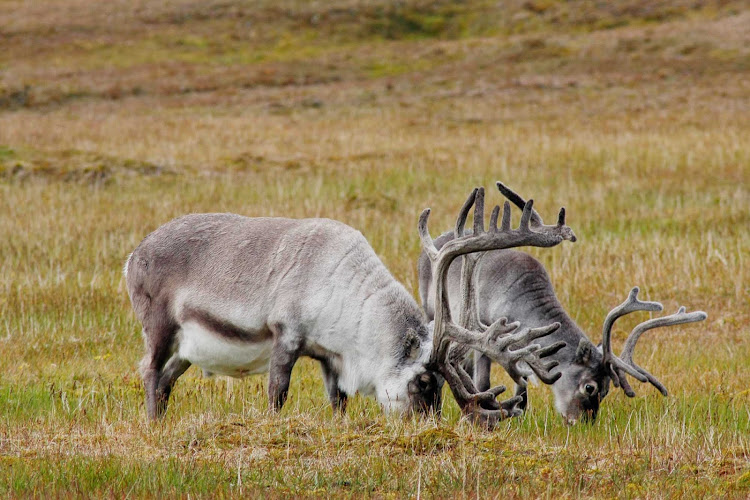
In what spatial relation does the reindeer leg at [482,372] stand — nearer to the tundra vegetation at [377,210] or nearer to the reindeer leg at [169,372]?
the tundra vegetation at [377,210]

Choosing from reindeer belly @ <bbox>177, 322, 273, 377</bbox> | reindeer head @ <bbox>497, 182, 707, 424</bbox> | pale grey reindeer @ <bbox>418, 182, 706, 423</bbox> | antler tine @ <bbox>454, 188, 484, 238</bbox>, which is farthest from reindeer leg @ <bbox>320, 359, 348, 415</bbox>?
reindeer head @ <bbox>497, 182, 707, 424</bbox>

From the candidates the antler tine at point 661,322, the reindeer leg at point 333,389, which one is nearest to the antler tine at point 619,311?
the antler tine at point 661,322

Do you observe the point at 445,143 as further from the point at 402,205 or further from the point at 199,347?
the point at 199,347

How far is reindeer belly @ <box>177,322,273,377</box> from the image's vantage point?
7496mm

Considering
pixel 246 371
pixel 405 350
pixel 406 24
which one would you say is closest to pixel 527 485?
pixel 405 350

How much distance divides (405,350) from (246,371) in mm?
1391

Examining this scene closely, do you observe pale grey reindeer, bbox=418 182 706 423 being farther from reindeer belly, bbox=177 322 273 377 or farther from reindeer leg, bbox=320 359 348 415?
reindeer belly, bbox=177 322 273 377

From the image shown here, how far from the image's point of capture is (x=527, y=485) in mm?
5531

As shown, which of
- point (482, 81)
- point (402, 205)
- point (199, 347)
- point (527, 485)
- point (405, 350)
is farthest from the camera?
point (482, 81)

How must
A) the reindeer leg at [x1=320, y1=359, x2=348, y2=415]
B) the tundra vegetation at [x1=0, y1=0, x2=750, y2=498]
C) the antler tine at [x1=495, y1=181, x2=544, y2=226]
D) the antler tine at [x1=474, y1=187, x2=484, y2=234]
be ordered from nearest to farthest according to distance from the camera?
the tundra vegetation at [x1=0, y1=0, x2=750, y2=498], the antler tine at [x1=474, y1=187, x2=484, y2=234], the antler tine at [x1=495, y1=181, x2=544, y2=226], the reindeer leg at [x1=320, y1=359, x2=348, y2=415]

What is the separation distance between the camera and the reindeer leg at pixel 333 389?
7.43m

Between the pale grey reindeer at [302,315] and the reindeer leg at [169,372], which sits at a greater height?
the pale grey reindeer at [302,315]

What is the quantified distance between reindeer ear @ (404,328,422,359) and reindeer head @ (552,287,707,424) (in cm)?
155

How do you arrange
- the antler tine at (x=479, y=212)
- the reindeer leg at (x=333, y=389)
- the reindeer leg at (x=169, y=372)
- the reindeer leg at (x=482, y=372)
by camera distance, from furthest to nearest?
A: the reindeer leg at (x=482, y=372) < the reindeer leg at (x=169, y=372) < the reindeer leg at (x=333, y=389) < the antler tine at (x=479, y=212)
